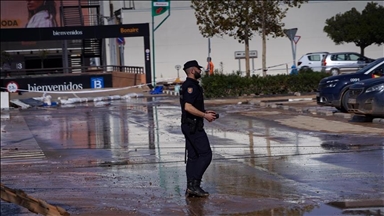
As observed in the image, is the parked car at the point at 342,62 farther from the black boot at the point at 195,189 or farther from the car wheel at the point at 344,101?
the black boot at the point at 195,189

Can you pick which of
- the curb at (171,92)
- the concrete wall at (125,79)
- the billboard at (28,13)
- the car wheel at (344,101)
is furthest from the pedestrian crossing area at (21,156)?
the billboard at (28,13)

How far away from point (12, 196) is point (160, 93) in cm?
2962

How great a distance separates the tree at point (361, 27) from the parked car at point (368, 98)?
1057 inches

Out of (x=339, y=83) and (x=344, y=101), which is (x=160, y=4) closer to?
(x=339, y=83)

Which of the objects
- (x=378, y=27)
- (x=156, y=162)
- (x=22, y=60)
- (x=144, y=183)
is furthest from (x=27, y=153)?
(x=22, y=60)

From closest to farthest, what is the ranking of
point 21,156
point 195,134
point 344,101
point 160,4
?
point 195,134 → point 21,156 → point 344,101 → point 160,4

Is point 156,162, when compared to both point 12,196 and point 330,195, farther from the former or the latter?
point 12,196

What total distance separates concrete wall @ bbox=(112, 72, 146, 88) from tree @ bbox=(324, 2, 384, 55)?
13832 millimetres

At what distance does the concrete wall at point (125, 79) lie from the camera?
141 feet

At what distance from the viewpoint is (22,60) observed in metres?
62.8

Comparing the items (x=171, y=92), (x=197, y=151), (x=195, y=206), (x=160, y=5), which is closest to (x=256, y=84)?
(x=171, y=92)

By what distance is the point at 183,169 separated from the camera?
11.1 metres

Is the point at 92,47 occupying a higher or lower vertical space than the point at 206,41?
lower

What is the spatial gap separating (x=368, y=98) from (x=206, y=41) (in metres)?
39.8
